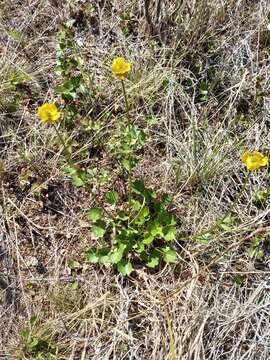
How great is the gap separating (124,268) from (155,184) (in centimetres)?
46

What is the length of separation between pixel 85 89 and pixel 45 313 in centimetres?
110

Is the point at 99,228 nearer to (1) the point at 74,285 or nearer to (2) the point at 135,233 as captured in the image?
(2) the point at 135,233

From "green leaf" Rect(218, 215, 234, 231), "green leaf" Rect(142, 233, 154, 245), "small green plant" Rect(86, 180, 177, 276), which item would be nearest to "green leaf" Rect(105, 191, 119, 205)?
"small green plant" Rect(86, 180, 177, 276)

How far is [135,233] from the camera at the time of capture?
2260 millimetres

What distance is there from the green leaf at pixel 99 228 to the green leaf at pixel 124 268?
15 centimetres

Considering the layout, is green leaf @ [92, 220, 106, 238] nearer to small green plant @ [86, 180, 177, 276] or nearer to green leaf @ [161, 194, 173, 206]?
small green plant @ [86, 180, 177, 276]

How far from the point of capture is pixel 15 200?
8.00ft

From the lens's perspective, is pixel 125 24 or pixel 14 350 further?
pixel 125 24

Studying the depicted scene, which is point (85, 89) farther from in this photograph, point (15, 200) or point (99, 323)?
point (99, 323)

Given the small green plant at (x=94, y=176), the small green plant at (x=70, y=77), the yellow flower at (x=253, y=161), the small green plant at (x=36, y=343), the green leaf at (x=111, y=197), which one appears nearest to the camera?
the yellow flower at (x=253, y=161)

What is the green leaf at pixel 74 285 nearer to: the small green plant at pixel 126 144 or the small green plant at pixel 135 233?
the small green plant at pixel 135 233

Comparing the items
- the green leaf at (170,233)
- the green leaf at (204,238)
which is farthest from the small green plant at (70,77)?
the green leaf at (204,238)

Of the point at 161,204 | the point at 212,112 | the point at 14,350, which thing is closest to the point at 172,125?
the point at 212,112

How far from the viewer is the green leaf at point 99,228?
2.24m
